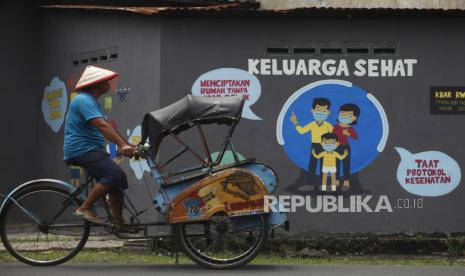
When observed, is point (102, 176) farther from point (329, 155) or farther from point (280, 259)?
point (329, 155)

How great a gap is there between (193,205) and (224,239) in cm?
46

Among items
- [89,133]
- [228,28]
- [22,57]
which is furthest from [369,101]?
A: [22,57]

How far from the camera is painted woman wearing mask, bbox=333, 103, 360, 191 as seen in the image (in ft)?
36.0

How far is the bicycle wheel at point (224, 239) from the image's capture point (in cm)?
790

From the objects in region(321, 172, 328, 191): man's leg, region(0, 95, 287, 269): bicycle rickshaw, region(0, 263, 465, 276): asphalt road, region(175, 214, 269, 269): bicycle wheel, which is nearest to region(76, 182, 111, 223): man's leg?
region(0, 95, 287, 269): bicycle rickshaw

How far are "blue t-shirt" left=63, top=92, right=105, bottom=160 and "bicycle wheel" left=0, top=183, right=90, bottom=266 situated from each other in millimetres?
463

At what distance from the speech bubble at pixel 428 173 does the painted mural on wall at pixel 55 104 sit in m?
5.18

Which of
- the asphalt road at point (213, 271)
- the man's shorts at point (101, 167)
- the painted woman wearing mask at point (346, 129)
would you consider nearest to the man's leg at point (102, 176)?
the man's shorts at point (101, 167)

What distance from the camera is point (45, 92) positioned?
13.1 metres

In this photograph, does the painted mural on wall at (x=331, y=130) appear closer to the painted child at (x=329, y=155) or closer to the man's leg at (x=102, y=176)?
the painted child at (x=329, y=155)

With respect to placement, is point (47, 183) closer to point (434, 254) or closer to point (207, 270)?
point (207, 270)


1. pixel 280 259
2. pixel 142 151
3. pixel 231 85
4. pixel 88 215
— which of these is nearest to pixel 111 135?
pixel 142 151

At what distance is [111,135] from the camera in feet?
25.2

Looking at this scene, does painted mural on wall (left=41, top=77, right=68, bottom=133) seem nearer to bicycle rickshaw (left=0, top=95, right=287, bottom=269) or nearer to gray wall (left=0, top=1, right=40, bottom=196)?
gray wall (left=0, top=1, right=40, bottom=196)
